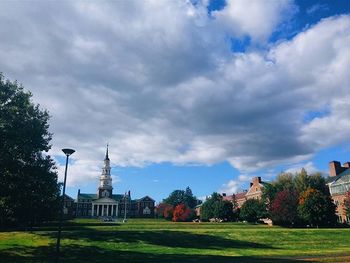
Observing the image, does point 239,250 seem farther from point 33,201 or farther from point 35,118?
point 35,118

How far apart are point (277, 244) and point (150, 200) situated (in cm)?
12498

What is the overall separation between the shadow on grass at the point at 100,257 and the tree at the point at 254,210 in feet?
195

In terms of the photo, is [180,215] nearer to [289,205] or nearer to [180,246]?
[289,205]

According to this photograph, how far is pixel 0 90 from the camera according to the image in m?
37.1

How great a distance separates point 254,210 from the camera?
93812mm

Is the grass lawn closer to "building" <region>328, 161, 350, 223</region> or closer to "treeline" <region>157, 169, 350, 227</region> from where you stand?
"treeline" <region>157, 169, 350, 227</region>

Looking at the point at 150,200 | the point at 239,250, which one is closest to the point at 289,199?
the point at 239,250

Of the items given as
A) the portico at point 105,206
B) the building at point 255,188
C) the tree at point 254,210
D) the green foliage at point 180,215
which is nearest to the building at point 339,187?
the tree at point 254,210

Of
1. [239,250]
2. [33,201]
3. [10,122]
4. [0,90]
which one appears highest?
[0,90]

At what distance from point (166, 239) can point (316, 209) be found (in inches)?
1590

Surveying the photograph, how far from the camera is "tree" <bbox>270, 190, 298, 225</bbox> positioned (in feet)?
255

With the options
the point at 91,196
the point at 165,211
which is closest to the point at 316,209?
the point at 165,211

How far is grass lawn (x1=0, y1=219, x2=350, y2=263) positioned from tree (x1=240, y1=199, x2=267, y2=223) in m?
34.7

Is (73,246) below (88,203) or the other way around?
below
